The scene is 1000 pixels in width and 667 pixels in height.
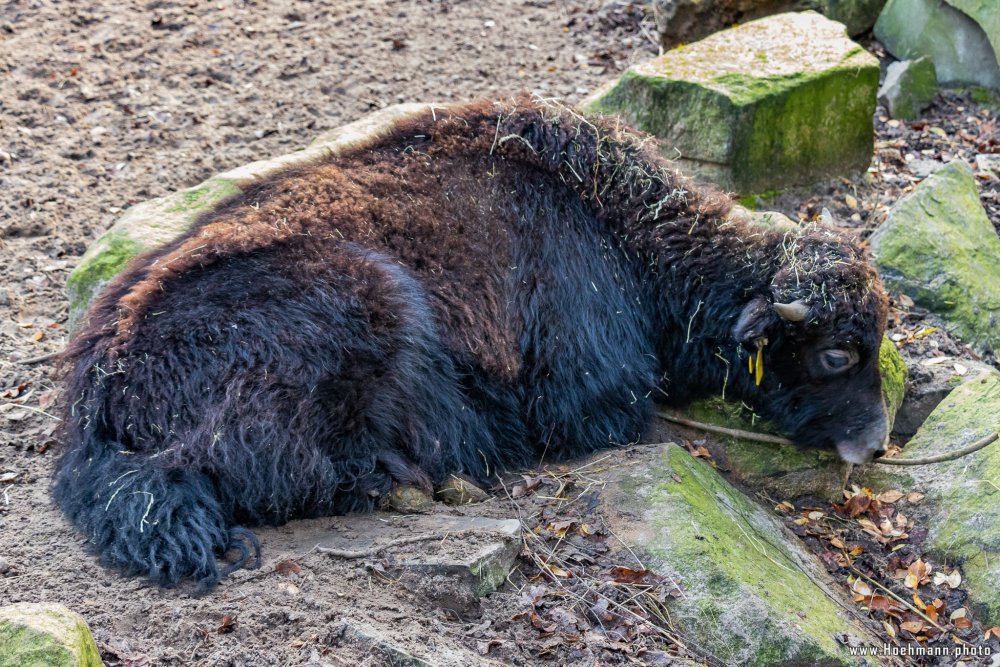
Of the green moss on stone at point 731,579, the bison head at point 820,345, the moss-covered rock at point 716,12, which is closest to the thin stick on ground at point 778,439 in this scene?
the bison head at point 820,345

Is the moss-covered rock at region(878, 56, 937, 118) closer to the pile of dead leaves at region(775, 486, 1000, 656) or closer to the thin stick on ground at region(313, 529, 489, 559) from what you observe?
the pile of dead leaves at region(775, 486, 1000, 656)

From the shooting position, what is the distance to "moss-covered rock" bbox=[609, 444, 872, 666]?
4051mm

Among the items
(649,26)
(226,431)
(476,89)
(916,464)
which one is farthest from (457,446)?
(649,26)

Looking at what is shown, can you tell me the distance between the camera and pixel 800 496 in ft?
18.2

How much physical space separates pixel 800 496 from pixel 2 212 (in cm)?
549

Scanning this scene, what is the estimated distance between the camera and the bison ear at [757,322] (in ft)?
17.0

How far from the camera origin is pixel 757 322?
17.1 ft

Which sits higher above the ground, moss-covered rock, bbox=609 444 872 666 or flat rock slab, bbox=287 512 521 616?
flat rock slab, bbox=287 512 521 616

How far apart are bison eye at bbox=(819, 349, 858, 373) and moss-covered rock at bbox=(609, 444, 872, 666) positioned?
849 millimetres

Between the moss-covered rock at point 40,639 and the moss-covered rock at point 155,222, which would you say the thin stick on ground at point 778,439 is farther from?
the moss-covered rock at point 40,639

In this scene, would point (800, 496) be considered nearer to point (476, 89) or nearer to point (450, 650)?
point (450, 650)

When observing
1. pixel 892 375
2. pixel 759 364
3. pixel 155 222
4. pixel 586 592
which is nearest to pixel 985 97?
pixel 892 375

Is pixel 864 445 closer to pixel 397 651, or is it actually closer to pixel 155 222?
pixel 397 651

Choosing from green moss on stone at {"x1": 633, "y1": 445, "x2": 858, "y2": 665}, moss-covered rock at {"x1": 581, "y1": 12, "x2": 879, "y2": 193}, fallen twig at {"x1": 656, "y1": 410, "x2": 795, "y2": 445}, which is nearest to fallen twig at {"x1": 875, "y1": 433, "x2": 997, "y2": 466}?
fallen twig at {"x1": 656, "y1": 410, "x2": 795, "y2": 445}
